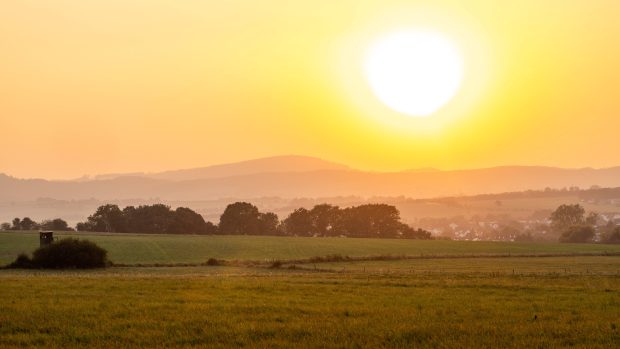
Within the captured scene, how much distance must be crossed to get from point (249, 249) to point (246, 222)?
1890 inches

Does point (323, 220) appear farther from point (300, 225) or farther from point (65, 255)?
point (65, 255)

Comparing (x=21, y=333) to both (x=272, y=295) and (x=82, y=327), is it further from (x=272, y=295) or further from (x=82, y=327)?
(x=272, y=295)

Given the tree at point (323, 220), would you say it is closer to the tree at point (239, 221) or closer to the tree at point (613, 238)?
the tree at point (239, 221)

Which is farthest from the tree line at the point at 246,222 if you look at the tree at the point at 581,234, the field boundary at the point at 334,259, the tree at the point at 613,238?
the field boundary at the point at 334,259

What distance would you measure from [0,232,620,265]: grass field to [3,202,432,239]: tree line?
95.2ft

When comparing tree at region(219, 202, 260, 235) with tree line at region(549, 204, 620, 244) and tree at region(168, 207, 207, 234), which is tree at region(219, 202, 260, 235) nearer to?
tree at region(168, 207, 207, 234)

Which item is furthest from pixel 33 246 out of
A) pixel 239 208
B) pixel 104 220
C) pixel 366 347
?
Answer: pixel 366 347

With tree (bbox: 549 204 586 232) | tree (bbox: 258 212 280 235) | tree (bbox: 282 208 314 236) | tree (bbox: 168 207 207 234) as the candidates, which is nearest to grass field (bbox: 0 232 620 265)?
tree (bbox: 168 207 207 234)

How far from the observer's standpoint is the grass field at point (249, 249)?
76438 millimetres

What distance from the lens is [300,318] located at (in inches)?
870

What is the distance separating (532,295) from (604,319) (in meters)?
8.22

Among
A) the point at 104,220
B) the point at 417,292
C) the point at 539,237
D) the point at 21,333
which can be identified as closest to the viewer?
the point at 21,333

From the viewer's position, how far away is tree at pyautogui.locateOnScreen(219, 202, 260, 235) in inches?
5290

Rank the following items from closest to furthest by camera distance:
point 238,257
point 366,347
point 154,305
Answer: point 366,347 < point 154,305 < point 238,257
